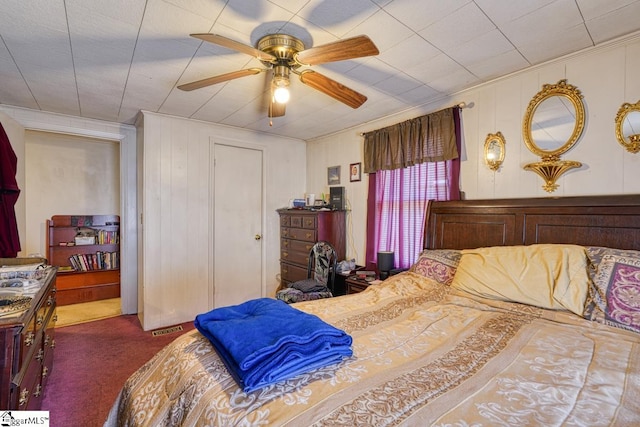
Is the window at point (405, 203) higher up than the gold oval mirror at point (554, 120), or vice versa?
the gold oval mirror at point (554, 120)

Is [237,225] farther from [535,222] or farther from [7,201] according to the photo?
[535,222]

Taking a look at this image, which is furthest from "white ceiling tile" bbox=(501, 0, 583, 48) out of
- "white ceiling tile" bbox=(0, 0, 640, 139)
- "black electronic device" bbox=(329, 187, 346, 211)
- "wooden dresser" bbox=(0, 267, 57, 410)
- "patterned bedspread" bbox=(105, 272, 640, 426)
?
"wooden dresser" bbox=(0, 267, 57, 410)

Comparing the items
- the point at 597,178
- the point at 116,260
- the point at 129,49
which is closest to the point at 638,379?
the point at 597,178

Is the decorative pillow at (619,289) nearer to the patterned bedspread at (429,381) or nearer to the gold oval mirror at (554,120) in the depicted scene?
the patterned bedspread at (429,381)

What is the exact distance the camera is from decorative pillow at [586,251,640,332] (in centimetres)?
140

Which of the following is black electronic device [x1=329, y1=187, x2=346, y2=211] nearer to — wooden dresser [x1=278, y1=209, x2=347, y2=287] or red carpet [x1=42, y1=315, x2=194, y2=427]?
wooden dresser [x1=278, y1=209, x2=347, y2=287]

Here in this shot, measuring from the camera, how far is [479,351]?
1.20 metres

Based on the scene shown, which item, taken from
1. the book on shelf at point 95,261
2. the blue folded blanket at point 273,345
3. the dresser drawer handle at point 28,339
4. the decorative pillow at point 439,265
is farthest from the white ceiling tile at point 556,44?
the book on shelf at point 95,261

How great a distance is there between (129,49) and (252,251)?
2.62 metres

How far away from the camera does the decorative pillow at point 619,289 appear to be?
1.40 meters

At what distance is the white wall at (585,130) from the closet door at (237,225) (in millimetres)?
2018

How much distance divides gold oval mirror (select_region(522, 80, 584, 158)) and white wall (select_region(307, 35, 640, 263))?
41 mm

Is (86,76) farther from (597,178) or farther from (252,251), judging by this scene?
(597,178)

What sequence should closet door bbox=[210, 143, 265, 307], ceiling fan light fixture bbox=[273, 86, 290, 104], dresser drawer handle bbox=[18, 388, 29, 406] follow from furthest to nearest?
closet door bbox=[210, 143, 265, 307] < ceiling fan light fixture bbox=[273, 86, 290, 104] < dresser drawer handle bbox=[18, 388, 29, 406]
